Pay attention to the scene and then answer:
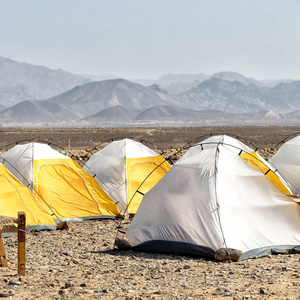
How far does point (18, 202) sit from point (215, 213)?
460cm

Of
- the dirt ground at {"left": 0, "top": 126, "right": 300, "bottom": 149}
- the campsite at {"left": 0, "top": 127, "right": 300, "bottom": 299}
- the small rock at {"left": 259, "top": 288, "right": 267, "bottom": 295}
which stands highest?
the dirt ground at {"left": 0, "top": 126, "right": 300, "bottom": 149}

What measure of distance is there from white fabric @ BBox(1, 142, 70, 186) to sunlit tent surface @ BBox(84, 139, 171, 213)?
1415 millimetres

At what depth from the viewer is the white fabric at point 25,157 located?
13.5 m

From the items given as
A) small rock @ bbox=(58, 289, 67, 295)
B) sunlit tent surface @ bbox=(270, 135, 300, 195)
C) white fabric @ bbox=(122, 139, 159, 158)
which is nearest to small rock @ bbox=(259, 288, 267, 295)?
small rock @ bbox=(58, 289, 67, 295)

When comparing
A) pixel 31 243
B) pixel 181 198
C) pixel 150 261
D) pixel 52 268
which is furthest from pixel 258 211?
pixel 31 243

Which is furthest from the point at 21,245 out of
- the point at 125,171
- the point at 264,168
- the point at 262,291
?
the point at 264,168

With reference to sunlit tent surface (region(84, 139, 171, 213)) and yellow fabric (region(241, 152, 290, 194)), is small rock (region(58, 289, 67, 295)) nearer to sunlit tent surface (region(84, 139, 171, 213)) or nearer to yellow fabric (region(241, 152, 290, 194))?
sunlit tent surface (region(84, 139, 171, 213))

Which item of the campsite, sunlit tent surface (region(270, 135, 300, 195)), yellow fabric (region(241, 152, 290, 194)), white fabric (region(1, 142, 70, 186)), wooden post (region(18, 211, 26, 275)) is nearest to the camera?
the campsite

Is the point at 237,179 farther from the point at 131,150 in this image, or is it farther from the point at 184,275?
the point at 131,150

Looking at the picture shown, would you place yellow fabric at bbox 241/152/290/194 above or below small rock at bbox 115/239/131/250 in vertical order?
above

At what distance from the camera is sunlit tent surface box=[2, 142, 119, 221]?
1338 centimetres

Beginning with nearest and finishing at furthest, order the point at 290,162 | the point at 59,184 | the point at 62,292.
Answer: the point at 62,292 → the point at 59,184 → the point at 290,162

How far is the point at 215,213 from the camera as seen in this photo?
30.8 ft

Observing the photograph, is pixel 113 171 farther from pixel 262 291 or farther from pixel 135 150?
pixel 262 291
